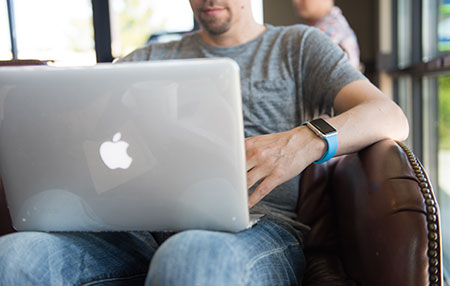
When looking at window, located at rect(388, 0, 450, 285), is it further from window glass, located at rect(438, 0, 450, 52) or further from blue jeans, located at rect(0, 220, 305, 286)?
blue jeans, located at rect(0, 220, 305, 286)

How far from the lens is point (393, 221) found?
81cm

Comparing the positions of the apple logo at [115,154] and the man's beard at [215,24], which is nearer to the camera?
the apple logo at [115,154]

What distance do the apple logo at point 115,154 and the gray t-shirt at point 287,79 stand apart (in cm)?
50

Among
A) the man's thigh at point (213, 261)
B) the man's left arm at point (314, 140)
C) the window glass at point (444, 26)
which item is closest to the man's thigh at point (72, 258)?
the man's thigh at point (213, 261)

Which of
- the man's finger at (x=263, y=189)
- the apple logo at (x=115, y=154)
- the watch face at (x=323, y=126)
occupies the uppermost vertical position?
the apple logo at (x=115, y=154)

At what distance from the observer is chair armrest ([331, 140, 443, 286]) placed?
0.79 metres

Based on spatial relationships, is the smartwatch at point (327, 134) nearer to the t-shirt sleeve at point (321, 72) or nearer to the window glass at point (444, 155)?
the t-shirt sleeve at point (321, 72)

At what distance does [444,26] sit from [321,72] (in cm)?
141

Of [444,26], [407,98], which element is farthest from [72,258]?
[407,98]

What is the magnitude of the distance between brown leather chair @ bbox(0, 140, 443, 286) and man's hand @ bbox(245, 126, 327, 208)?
0.14 meters

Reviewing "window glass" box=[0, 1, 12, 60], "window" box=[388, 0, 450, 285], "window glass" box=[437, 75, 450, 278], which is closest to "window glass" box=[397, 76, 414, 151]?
"window" box=[388, 0, 450, 285]

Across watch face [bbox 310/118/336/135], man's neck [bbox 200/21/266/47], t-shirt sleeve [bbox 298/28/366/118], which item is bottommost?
watch face [bbox 310/118/336/135]

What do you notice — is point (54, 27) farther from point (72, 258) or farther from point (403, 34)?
point (72, 258)

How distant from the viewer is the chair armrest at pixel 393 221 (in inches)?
31.0
